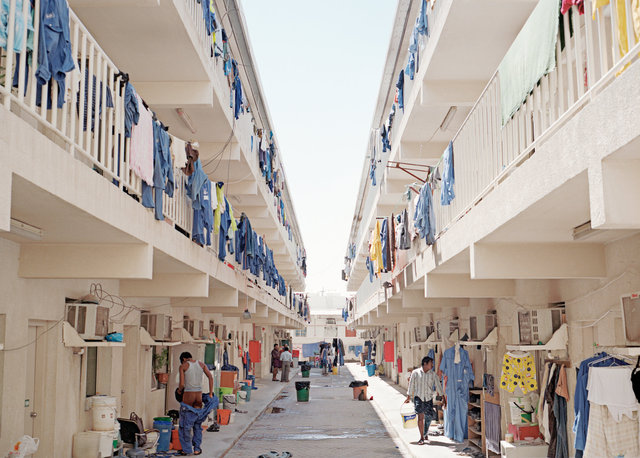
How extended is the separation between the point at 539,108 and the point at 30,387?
7848 mm

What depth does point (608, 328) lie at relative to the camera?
9164mm

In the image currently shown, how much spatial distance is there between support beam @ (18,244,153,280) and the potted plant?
807cm

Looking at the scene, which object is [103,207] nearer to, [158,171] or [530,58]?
[158,171]

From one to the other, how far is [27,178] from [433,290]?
8389mm

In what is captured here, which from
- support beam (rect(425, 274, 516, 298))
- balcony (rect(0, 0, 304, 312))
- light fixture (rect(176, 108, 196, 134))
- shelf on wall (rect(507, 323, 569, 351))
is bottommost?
shelf on wall (rect(507, 323, 569, 351))

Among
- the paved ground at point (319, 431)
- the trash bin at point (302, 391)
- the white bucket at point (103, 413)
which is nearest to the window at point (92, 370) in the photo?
the white bucket at point (103, 413)

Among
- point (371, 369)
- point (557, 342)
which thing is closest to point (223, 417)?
point (557, 342)

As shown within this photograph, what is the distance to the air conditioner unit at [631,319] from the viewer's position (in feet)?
26.3

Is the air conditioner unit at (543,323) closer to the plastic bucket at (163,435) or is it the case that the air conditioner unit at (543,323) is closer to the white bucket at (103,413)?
the white bucket at (103,413)

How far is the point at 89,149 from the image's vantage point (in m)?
6.58

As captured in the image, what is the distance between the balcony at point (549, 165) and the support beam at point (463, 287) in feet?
1.85

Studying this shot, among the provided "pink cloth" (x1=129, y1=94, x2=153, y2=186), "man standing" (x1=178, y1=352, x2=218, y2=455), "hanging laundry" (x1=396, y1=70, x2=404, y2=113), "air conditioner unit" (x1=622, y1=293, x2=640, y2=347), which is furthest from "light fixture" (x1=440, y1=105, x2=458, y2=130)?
"pink cloth" (x1=129, y1=94, x2=153, y2=186)

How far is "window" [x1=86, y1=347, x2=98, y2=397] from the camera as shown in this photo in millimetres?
12516

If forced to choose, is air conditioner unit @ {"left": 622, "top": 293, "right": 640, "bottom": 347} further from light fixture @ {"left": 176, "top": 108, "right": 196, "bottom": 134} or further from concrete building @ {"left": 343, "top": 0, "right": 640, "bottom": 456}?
light fixture @ {"left": 176, "top": 108, "right": 196, "bottom": 134}
